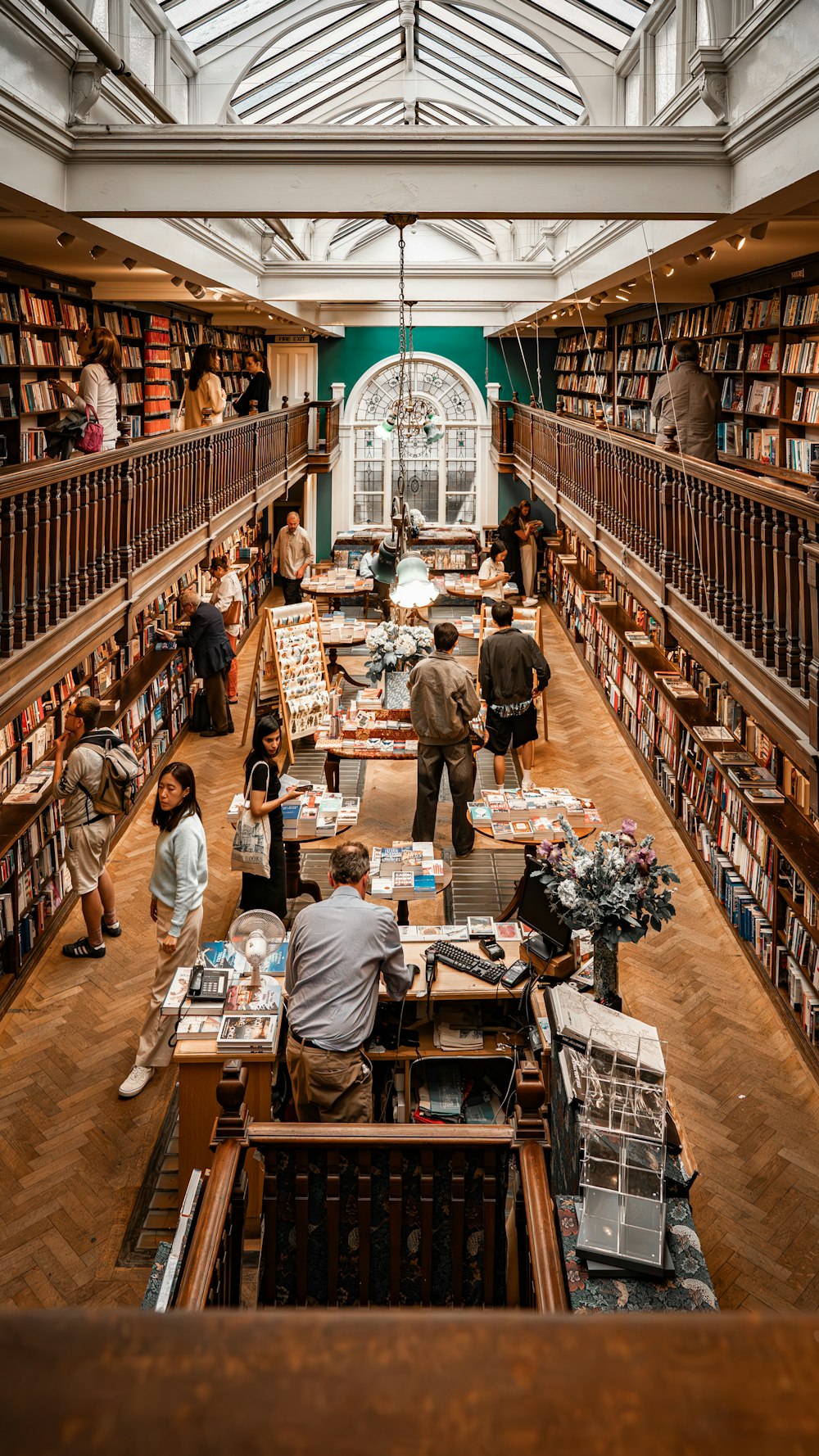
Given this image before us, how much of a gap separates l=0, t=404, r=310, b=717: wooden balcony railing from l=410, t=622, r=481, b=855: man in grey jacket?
2.00 m

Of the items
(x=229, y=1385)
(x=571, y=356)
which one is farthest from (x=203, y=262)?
(x=571, y=356)

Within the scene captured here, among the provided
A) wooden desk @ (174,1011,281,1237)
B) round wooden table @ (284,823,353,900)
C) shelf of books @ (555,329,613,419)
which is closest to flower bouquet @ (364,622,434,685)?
round wooden table @ (284,823,353,900)

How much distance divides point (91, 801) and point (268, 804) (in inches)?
38.3

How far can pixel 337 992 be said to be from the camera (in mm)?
4207

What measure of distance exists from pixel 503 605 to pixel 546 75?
358cm

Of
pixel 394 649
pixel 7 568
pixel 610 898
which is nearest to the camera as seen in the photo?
pixel 610 898

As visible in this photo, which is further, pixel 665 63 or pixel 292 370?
pixel 292 370

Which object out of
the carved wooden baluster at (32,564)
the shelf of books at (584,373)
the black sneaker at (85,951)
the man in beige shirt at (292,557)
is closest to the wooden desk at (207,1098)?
the carved wooden baluster at (32,564)

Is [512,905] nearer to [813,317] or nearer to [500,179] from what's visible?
[500,179]

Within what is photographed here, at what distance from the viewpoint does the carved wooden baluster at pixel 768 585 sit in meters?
4.76

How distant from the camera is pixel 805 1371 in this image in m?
0.27

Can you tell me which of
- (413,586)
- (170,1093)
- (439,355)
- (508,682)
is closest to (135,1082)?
(170,1093)

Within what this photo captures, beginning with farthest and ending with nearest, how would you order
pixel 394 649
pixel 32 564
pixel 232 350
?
pixel 232 350 → pixel 394 649 → pixel 32 564

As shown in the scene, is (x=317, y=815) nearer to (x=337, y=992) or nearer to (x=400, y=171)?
(x=337, y=992)
